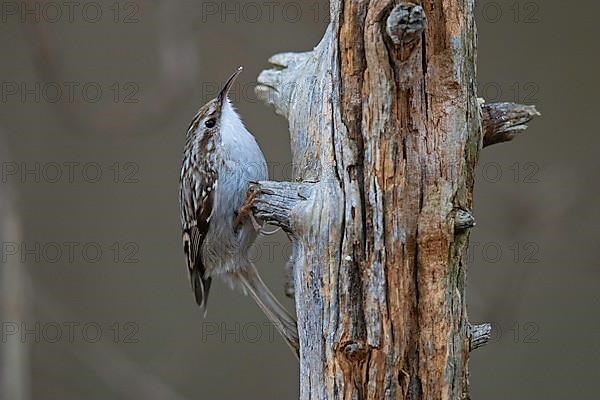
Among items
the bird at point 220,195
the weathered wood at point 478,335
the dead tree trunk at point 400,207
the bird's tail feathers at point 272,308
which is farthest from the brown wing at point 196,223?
the weathered wood at point 478,335

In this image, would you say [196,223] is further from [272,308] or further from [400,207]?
[400,207]

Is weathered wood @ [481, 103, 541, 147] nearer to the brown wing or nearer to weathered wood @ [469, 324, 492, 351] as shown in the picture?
weathered wood @ [469, 324, 492, 351]

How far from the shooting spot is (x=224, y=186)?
3.45m

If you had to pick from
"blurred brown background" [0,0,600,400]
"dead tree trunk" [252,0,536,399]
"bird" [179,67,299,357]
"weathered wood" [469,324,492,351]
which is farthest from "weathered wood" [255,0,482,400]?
"blurred brown background" [0,0,600,400]

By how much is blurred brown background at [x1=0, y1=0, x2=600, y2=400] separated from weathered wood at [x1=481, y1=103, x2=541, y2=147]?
2.20m

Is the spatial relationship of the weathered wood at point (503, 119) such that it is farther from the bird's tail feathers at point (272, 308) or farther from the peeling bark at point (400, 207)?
the bird's tail feathers at point (272, 308)

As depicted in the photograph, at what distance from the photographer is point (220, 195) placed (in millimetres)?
3471

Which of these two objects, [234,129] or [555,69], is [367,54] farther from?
[555,69]

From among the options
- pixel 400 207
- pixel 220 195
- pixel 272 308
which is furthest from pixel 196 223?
pixel 400 207

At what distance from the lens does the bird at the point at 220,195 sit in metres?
3.43

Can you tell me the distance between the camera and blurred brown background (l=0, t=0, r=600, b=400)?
4770mm

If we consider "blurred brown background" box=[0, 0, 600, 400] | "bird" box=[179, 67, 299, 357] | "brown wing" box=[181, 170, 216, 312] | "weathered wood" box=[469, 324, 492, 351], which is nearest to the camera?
"weathered wood" box=[469, 324, 492, 351]

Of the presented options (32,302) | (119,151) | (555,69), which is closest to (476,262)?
(555,69)

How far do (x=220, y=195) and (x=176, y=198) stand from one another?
1630 mm
